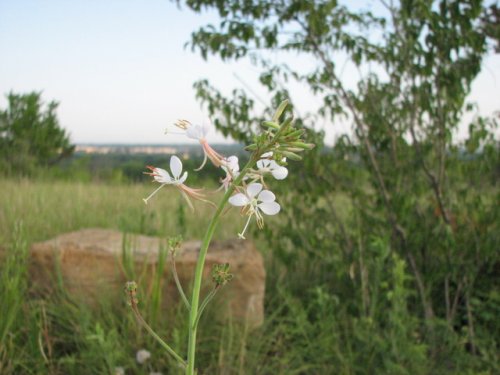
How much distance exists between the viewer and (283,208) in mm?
4305

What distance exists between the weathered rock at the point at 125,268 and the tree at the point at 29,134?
9065 millimetres

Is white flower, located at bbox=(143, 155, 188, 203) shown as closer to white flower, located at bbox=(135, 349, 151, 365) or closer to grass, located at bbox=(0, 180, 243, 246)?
white flower, located at bbox=(135, 349, 151, 365)

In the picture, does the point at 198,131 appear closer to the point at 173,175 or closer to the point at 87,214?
the point at 173,175

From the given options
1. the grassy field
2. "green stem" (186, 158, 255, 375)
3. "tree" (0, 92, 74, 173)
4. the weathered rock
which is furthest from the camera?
"tree" (0, 92, 74, 173)

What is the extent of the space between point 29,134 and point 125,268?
34.9ft

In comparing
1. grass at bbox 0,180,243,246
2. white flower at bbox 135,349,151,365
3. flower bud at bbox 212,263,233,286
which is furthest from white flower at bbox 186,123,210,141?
grass at bbox 0,180,243,246

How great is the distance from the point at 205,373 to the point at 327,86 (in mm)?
2093

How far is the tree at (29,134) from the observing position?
1295cm

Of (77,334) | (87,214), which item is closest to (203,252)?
(77,334)

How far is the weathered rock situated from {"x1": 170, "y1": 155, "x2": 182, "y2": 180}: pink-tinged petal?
8.47ft

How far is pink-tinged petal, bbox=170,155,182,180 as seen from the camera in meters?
1.00

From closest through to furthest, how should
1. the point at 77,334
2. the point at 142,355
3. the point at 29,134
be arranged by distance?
1. the point at 142,355
2. the point at 77,334
3. the point at 29,134

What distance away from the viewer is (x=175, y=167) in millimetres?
1002

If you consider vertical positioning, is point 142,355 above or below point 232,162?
below
